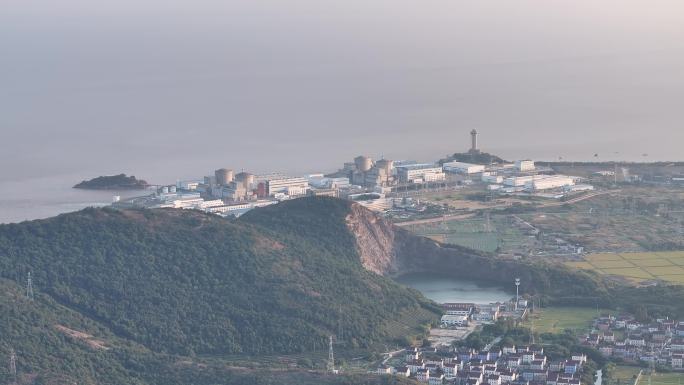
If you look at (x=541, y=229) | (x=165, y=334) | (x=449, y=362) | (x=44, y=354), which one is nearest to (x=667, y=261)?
(x=541, y=229)

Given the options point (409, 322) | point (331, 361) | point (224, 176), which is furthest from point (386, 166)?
point (331, 361)

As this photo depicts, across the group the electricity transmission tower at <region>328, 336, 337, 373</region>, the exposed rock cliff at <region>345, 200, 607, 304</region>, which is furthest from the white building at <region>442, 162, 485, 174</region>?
the electricity transmission tower at <region>328, 336, 337, 373</region>

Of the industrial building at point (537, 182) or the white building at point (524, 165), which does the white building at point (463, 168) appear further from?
the industrial building at point (537, 182)

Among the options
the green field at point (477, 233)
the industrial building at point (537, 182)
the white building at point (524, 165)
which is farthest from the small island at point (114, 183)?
the white building at point (524, 165)

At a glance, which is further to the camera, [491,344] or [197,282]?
[197,282]

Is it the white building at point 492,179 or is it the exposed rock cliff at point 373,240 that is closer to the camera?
the exposed rock cliff at point 373,240

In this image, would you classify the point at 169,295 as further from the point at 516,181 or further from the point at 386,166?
the point at 516,181

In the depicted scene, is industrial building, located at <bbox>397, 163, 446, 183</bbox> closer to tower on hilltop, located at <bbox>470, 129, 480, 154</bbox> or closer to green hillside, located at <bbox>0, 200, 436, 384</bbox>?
tower on hilltop, located at <bbox>470, 129, 480, 154</bbox>
